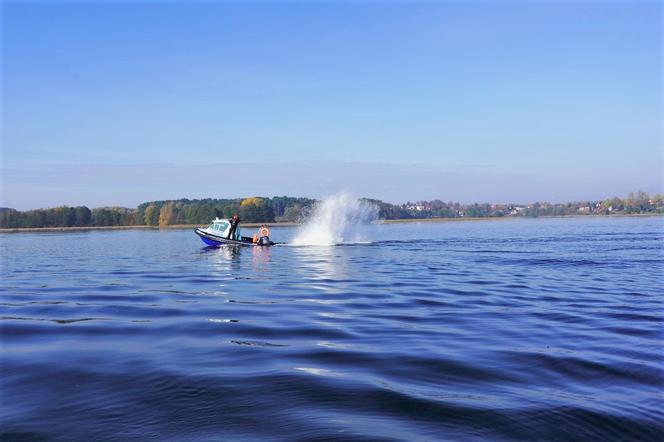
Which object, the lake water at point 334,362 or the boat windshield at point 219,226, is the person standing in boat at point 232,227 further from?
the lake water at point 334,362

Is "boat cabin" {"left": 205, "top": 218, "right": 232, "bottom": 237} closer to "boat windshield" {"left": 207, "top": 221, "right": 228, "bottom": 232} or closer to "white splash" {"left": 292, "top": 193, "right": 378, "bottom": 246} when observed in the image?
"boat windshield" {"left": 207, "top": 221, "right": 228, "bottom": 232}

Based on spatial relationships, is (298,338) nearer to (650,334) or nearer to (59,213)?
(650,334)

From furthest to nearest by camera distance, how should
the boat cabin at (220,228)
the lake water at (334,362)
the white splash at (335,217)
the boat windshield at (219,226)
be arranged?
the white splash at (335,217) → the boat windshield at (219,226) → the boat cabin at (220,228) → the lake water at (334,362)

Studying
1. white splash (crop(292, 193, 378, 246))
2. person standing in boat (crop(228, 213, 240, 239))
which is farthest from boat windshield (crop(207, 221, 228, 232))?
white splash (crop(292, 193, 378, 246))

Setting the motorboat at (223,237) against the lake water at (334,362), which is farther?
the motorboat at (223,237)

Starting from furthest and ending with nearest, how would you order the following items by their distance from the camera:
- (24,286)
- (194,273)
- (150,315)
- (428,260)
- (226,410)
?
(428,260), (194,273), (24,286), (150,315), (226,410)

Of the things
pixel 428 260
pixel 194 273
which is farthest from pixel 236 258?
pixel 428 260

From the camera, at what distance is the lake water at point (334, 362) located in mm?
7547

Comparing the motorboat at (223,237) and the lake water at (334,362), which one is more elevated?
the motorboat at (223,237)

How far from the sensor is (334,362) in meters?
10.7

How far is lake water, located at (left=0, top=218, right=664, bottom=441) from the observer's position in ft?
24.8

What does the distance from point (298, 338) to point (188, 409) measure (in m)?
5.00

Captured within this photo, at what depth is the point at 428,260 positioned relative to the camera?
121 feet

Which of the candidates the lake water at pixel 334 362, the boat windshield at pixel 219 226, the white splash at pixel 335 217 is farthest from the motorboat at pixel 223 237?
the lake water at pixel 334 362
